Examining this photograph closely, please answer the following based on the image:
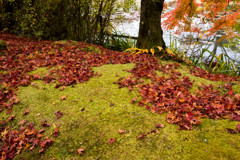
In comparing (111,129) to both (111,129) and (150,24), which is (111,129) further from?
(150,24)

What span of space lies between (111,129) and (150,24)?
12.2ft

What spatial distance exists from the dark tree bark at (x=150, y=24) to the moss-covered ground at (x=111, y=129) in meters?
2.55

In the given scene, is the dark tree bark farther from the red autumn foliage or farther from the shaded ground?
the red autumn foliage

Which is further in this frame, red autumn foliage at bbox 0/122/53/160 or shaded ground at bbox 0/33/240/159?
red autumn foliage at bbox 0/122/53/160

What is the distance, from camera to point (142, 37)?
5.10 metres

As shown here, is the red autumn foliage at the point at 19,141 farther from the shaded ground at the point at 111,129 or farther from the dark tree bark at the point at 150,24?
the dark tree bark at the point at 150,24

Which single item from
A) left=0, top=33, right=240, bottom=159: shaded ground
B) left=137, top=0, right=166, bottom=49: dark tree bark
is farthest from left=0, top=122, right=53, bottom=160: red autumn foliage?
left=137, top=0, right=166, bottom=49: dark tree bark

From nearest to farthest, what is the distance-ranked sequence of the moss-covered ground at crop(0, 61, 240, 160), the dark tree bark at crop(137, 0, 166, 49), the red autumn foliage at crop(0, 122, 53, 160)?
the moss-covered ground at crop(0, 61, 240, 160), the red autumn foliage at crop(0, 122, 53, 160), the dark tree bark at crop(137, 0, 166, 49)

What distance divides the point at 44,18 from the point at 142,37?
4.38 meters

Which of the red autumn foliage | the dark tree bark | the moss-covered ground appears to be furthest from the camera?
the dark tree bark

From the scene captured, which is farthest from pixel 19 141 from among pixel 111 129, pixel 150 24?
pixel 150 24

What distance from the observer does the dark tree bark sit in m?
4.71

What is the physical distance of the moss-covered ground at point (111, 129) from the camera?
1838 mm

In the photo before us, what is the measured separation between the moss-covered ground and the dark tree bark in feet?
8.35
